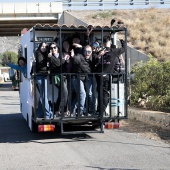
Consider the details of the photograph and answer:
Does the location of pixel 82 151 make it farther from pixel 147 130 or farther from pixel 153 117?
pixel 153 117

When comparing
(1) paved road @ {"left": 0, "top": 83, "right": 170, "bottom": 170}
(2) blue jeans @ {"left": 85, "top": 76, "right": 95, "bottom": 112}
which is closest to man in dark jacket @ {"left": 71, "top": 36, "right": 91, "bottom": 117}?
(2) blue jeans @ {"left": 85, "top": 76, "right": 95, "bottom": 112}

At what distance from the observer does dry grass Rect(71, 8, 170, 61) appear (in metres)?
31.6

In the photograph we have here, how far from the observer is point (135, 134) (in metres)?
11.4

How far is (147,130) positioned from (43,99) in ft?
11.3

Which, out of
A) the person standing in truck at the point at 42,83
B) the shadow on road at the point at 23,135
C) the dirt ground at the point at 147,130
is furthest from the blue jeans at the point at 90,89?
the dirt ground at the point at 147,130

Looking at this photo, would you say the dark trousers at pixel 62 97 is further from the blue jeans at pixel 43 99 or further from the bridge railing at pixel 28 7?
the bridge railing at pixel 28 7

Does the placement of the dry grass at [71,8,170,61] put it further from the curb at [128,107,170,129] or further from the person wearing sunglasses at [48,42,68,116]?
the person wearing sunglasses at [48,42,68,116]

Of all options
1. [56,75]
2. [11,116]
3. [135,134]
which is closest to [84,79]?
[56,75]

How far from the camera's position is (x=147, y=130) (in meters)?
11.8

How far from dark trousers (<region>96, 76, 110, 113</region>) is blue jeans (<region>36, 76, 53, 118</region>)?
1228mm

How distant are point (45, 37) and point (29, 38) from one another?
623 millimetres

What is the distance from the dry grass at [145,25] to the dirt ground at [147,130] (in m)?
16.2

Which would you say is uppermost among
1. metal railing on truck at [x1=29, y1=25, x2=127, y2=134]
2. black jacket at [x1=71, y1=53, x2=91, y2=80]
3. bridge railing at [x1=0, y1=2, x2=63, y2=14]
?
bridge railing at [x1=0, y1=2, x2=63, y2=14]

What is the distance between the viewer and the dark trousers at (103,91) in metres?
10.1
